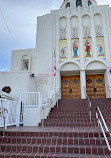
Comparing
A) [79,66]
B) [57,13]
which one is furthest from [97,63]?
[57,13]

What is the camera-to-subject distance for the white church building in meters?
12.5

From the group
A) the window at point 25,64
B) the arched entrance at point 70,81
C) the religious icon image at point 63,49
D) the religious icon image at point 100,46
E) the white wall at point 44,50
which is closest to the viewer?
the white wall at point 44,50

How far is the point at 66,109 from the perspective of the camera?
8.23 m

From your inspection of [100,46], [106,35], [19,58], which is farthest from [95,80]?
[19,58]

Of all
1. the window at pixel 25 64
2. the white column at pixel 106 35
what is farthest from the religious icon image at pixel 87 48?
the window at pixel 25 64

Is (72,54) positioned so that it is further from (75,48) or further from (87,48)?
(87,48)

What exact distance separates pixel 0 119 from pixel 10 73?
6317 mm

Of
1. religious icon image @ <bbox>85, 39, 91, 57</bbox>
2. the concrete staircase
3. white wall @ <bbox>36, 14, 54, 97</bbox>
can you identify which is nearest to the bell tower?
white wall @ <bbox>36, 14, 54, 97</bbox>

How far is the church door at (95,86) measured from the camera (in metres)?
12.8

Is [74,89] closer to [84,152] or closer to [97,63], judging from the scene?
[97,63]

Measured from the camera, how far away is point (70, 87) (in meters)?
13.3

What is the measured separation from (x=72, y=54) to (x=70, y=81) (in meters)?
2.66

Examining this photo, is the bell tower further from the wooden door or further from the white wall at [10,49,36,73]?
the wooden door

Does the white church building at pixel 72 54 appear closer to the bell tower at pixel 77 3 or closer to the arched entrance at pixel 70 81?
the arched entrance at pixel 70 81
